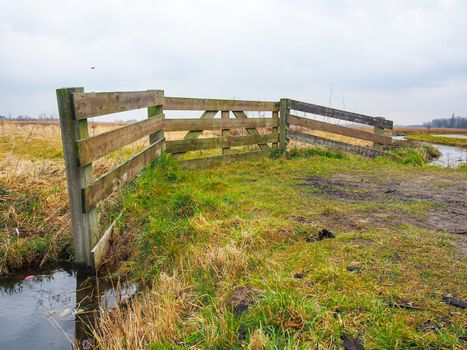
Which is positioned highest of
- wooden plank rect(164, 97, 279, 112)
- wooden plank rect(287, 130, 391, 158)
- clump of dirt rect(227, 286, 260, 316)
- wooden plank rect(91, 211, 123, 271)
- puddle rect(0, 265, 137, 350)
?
wooden plank rect(164, 97, 279, 112)

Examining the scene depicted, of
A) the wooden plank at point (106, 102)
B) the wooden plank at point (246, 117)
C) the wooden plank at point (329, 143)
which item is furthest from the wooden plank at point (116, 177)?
the wooden plank at point (329, 143)

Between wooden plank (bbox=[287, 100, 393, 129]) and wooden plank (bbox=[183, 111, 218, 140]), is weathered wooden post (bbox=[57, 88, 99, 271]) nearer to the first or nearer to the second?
wooden plank (bbox=[183, 111, 218, 140])

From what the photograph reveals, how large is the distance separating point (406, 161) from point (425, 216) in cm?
593

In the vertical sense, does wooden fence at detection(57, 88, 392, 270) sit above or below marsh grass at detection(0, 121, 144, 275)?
above

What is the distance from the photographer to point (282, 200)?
554 centimetres

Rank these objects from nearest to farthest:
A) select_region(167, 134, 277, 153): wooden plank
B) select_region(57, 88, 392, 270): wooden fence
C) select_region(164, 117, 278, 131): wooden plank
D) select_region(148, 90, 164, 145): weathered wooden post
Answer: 1. select_region(57, 88, 392, 270): wooden fence
2. select_region(148, 90, 164, 145): weathered wooden post
3. select_region(164, 117, 278, 131): wooden plank
4. select_region(167, 134, 277, 153): wooden plank

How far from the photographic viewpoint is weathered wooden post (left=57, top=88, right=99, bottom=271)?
359 centimetres

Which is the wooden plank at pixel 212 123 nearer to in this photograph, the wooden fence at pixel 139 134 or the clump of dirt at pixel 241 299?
the wooden fence at pixel 139 134

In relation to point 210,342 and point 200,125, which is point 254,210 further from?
point 200,125

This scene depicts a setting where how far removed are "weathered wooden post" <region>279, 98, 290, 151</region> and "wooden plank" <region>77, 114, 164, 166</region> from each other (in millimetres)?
4712

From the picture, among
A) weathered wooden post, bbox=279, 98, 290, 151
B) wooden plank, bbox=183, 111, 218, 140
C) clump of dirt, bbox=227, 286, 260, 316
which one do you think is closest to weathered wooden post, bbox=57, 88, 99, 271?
clump of dirt, bbox=227, 286, 260, 316

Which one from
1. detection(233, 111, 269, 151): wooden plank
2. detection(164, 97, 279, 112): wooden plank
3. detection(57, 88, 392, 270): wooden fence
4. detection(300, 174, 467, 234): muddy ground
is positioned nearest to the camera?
detection(57, 88, 392, 270): wooden fence

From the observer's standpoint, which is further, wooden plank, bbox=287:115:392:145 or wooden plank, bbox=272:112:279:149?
wooden plank, bbox=272:112:279:149

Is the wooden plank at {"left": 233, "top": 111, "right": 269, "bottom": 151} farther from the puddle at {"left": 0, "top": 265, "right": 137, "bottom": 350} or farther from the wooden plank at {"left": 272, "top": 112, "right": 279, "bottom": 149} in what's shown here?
the puddle at {"left": 0, "top": 265, "right": 137, "bottom": 350}
